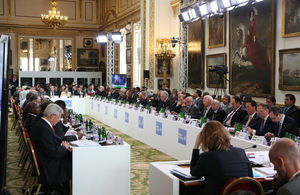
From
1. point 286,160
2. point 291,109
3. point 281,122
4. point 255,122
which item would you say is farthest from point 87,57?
point 286,160

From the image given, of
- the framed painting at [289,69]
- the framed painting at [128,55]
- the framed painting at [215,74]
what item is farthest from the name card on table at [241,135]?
the framed painting at [128,55]

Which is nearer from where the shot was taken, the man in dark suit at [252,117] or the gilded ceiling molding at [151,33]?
the man in dark suit at [252,117]

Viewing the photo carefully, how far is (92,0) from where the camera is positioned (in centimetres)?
2486

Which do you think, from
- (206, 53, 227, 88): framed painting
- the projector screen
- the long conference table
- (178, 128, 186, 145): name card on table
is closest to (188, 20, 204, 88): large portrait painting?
(206, 53, 227, 88): framed painting

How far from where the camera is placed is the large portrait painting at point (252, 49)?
9.72 m

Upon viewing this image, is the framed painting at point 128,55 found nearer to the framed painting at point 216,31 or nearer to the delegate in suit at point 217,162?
the framed painting at point 216,31

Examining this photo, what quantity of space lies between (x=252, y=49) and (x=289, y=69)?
5.23ft

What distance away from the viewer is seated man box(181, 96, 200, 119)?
8.09 metres

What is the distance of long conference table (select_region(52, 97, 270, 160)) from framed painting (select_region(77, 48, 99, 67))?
12.4 meters

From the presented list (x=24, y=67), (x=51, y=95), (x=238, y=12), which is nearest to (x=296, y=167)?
(x=238, y=12)

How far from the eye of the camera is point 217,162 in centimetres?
293

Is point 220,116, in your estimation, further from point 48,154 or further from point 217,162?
point 217,162

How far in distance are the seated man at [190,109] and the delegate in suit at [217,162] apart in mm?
4949

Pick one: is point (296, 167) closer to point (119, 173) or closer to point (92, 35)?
point (119, 173)
